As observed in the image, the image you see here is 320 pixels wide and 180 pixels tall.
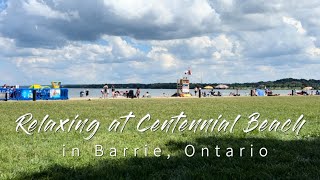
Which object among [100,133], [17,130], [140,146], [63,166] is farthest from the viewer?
[17,130]

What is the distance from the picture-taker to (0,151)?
10.5 metres

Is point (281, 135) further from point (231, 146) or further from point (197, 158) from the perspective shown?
point (197, 158)

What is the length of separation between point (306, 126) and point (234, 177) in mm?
8964

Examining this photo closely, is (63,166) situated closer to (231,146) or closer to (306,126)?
(231,146)

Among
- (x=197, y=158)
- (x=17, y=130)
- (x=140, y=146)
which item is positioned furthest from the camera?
(x=17, y=130)

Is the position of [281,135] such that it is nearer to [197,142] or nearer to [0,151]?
[197,142]

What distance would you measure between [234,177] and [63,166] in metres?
3.61

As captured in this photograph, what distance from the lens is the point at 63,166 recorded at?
8719 millimetres

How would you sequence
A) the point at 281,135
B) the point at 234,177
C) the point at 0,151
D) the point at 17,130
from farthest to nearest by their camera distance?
the point at 17,130 → the point at 281,135 → the point at 0,151 → the point at 234,177

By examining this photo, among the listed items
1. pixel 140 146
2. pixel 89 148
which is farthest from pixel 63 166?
pixel 140 146

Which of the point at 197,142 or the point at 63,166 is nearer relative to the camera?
the point at 63,166

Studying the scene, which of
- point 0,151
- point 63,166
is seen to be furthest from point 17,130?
point 63,166

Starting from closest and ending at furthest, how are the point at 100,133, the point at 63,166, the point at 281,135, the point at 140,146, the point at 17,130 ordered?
the point at 63,166 < the point at 140,146 < the point at 281,135 < the point at 100,133 < the point at 17,130

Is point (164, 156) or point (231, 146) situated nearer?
point (164, 156)
